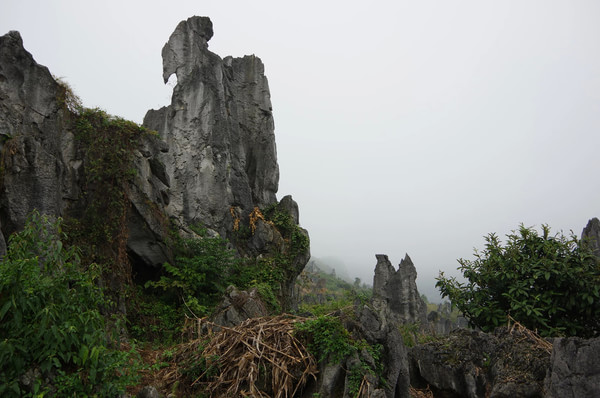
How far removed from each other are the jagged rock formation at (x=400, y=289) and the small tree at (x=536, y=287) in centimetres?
2369

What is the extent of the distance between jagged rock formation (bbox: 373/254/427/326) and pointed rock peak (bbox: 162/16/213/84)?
23.5 meters

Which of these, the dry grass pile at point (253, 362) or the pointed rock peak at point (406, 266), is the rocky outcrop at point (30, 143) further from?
the pointed rock peak at point (406, 266)

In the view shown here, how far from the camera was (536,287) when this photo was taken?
24.7 ft

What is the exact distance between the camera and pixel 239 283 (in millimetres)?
13992

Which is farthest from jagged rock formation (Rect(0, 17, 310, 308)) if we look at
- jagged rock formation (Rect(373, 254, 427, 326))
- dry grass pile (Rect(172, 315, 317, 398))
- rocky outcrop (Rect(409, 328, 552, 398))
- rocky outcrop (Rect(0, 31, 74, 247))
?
jagged rock formation (Rect(373, 254, 427, 326))

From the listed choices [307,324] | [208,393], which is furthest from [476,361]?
[208,393]

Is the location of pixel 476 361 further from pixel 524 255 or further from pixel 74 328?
pixel 74 328

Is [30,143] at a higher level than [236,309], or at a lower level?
higher

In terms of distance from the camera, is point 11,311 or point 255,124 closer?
point 11,311

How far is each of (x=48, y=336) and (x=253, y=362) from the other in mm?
2802

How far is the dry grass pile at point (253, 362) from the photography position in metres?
5.36

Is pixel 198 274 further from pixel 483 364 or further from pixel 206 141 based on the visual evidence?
pixel 483 364

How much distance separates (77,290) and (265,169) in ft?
53.5

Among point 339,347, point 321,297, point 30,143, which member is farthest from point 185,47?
point 321,297
